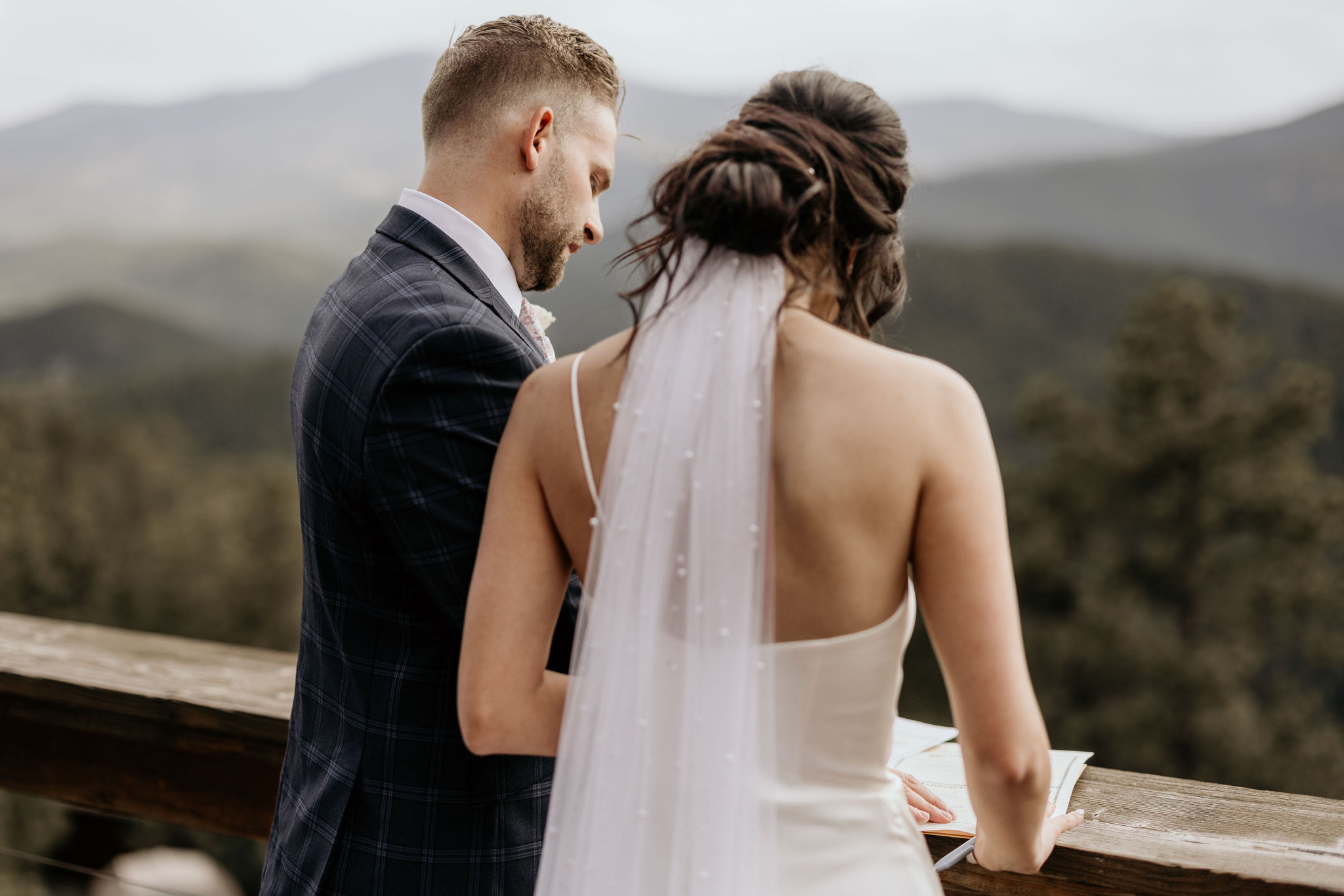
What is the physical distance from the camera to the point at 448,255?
4.21ft

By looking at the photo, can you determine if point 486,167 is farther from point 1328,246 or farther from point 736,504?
point 1328,246

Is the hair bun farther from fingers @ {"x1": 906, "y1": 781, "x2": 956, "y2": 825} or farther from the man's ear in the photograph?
fingers @ {"x1": 906, "y1": 781, "x2": 956, "y2": 825}

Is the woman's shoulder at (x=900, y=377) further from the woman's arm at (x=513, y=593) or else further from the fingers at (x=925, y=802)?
the fingers at (x=925, y=802)

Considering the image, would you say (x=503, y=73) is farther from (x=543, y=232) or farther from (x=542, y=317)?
(x=542, y=317)

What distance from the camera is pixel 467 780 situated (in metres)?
1.18

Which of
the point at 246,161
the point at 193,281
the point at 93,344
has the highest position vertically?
the point at 246,161

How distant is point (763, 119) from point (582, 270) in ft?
21.1

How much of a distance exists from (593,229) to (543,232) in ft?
0.41

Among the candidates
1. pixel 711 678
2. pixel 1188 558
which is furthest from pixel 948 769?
pixel 1188 558

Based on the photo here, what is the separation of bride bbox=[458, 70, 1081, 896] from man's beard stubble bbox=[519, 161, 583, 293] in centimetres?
46

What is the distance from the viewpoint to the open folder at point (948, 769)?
1.18 m

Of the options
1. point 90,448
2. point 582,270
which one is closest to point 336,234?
point 90,448

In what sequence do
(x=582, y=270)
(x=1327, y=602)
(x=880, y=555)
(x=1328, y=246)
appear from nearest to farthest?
(x=880, y=555)
(x=582, y=270)
(x=1327, y=602)
(x=1328, y=246)

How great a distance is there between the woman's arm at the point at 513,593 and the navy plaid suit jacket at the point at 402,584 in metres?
0.09
